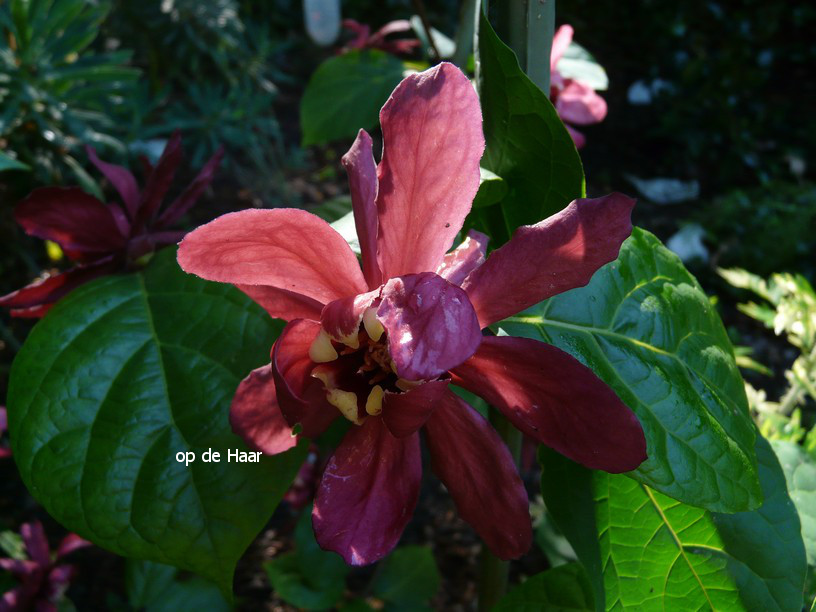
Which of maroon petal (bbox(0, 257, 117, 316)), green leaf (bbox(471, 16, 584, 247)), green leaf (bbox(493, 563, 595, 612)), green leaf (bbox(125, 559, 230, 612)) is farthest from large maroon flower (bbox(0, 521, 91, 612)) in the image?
green leaf (bbox(471, 16, 584, 247))

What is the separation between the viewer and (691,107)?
3369mm

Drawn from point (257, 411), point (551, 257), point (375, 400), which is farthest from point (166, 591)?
point (551, 257)

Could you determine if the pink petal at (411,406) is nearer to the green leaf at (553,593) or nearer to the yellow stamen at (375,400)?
the yellow stamen at (375,400)

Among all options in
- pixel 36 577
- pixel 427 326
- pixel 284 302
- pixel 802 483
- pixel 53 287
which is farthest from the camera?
pixel 36 577

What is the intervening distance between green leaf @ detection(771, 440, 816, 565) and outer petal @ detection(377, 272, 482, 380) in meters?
0.59

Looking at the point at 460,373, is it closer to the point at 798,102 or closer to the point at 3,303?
the point at 3,303

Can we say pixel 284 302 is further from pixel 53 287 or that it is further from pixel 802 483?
pixel 802 483

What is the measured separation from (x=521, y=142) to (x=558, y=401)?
22 cm

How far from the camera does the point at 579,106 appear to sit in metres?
0.99

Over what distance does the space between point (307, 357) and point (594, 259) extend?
20cm

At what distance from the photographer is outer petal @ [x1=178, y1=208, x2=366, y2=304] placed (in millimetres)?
473

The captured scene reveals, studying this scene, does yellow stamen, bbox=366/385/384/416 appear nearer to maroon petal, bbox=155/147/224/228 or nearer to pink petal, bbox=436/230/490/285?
pink petal, bbox=436/230/490/285

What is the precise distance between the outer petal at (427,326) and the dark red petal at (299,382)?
0.07 metres

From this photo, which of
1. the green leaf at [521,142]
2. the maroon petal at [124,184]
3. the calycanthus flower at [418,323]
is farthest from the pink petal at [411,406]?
the maroon petal at [124,184]
